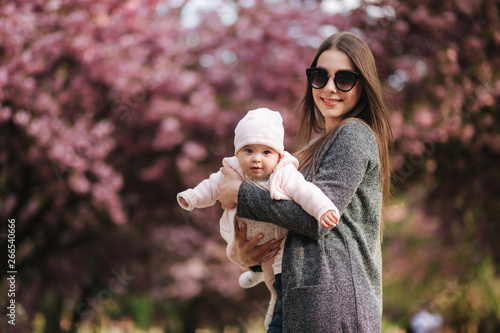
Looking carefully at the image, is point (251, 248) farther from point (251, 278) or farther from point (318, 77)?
point (318, 77)

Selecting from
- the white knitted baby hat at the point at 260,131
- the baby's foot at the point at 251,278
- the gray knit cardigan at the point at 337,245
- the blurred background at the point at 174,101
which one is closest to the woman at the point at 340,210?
the gray knit cardigan at the point at 337,245

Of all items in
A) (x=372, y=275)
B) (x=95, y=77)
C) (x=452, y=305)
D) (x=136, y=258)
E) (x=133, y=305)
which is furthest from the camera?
(x=133, y=305)

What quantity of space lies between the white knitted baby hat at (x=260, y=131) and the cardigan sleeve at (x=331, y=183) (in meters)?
0.17

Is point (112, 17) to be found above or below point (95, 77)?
above

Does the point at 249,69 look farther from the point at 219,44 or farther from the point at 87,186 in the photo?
the point at 87,186

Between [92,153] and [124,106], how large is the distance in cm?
90

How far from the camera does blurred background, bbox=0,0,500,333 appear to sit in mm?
6879

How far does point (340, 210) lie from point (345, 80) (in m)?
0.57

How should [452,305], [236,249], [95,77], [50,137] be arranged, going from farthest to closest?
1. [452,305]
2. [95,77]
3. [50,137]
4. [236,249]

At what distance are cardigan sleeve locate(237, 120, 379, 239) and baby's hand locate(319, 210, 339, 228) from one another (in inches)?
1.9

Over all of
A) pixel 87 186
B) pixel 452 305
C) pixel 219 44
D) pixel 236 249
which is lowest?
pixel 236 249

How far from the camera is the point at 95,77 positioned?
7.18 meters

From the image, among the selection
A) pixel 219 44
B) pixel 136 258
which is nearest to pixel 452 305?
pixel 136 258

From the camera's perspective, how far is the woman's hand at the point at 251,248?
2369 mm
